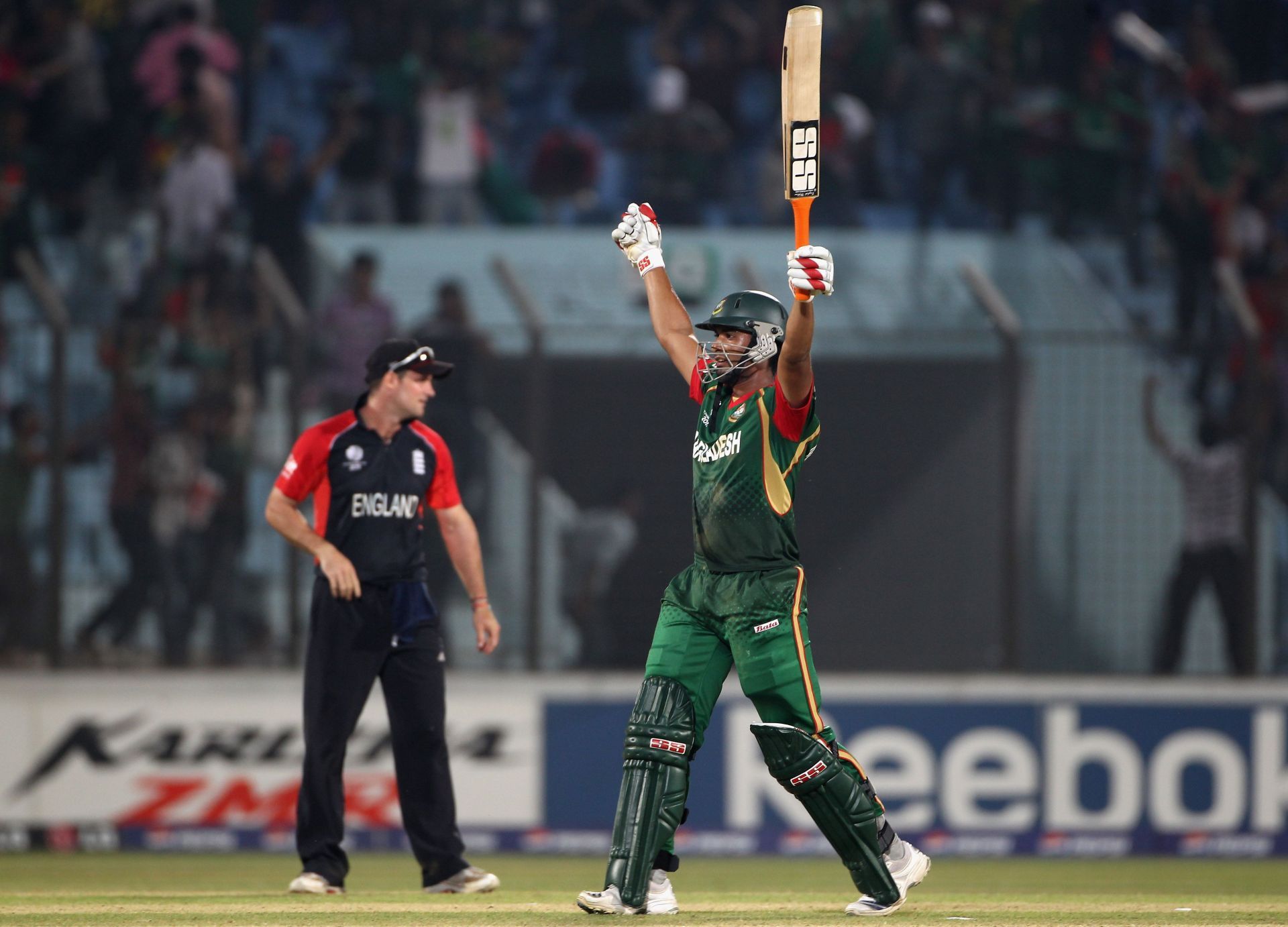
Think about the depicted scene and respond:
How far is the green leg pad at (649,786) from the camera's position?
5.55 metres

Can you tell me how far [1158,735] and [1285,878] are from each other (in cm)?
160

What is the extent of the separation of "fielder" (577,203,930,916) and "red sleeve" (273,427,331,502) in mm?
1916

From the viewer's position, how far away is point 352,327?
12.2 m

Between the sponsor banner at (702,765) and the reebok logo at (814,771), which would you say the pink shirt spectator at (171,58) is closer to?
the sponsor banner at (702,765)

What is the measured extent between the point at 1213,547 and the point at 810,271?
6097mm

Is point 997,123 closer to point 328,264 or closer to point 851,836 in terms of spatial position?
point 328,264

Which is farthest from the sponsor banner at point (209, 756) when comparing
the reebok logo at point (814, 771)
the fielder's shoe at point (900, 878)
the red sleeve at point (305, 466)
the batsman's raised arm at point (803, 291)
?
the batsman's raised arm at point (803, 291)

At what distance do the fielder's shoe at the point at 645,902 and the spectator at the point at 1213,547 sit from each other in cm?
565

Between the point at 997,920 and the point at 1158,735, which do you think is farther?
the point at 1158,735

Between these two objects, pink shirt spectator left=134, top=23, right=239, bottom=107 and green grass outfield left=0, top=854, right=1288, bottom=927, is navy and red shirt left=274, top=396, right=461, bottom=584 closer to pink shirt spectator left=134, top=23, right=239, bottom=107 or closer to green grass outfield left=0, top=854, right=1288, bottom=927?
green grass outfield left=0, top=854, right=1288, bottom=927

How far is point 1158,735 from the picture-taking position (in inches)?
411

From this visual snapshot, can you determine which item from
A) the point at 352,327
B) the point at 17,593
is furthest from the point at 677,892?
the point at 352,327

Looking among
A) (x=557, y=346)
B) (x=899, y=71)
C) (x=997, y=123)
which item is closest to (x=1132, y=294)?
(x=997, y=123)

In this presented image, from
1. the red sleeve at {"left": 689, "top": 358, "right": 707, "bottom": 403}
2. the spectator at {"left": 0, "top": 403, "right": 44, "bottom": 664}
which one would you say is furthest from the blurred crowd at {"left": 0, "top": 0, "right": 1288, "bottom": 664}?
the red sleeve at {"left": 689, "top": 358, "right": 707, "bottom": 403}
